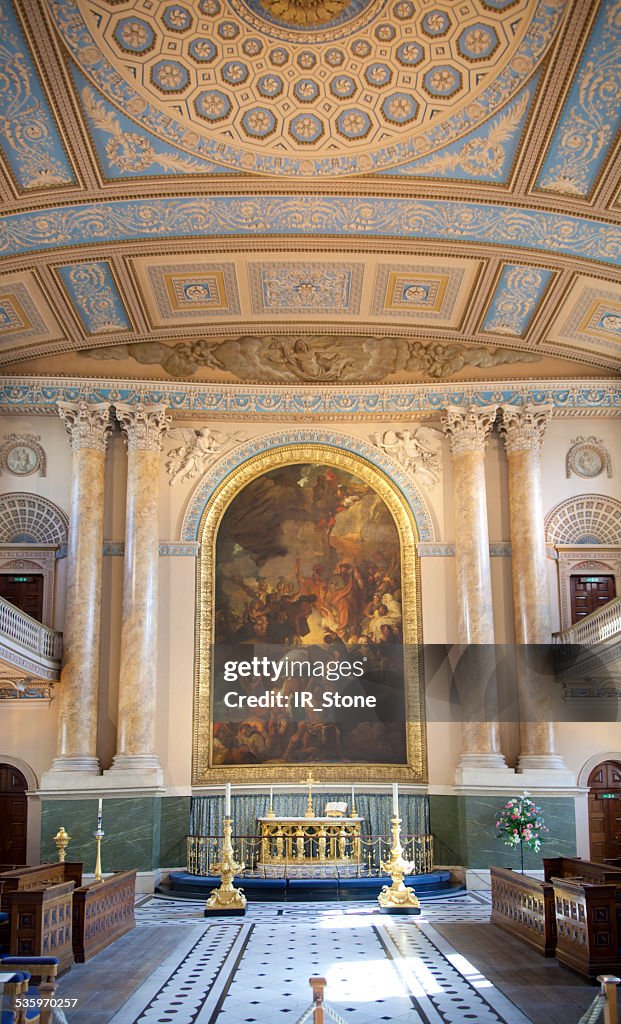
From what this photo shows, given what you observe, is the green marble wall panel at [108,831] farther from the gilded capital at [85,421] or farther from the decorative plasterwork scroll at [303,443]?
the gilded capital at [85,421]

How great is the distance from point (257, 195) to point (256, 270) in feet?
7.28

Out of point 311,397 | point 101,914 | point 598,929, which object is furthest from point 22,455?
point 598,929

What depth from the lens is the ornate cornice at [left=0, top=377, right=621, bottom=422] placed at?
1895 centimetres

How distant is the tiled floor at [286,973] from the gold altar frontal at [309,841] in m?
2.35

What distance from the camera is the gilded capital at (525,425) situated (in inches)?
751

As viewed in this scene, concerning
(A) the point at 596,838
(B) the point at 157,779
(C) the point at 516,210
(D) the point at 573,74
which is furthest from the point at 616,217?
(B) the point at 157,779

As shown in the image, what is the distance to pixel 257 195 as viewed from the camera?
51.4ft

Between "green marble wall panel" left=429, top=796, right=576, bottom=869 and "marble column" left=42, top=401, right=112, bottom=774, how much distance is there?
6.47 meters

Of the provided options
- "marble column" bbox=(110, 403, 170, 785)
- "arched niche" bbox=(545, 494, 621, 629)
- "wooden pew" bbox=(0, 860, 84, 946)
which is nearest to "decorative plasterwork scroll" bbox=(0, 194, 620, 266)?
"marble column" bbox=(110, 403, 170, 785)

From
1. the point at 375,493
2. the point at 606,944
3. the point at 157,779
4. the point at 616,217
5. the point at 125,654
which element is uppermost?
the point at 616,217

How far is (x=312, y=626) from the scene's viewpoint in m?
18.8

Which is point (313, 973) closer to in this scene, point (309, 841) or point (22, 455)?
point (309, 841)

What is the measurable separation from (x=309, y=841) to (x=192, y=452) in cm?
771

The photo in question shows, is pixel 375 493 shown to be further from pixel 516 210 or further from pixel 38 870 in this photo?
pixel 38 870
